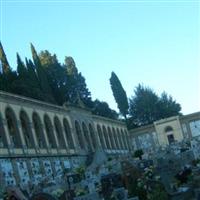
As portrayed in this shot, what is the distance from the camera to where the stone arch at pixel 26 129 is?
40.5 m

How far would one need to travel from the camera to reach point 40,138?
1699 inches

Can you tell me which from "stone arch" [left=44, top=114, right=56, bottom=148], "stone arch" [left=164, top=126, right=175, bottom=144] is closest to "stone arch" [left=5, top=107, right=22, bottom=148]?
"stone arch" [left=44, top=114, right=56, bottom=148]

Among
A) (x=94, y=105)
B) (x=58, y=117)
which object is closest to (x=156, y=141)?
(x=94, y=105)

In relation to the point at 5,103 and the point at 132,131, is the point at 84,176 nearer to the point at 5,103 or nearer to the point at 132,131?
the point at 5,103

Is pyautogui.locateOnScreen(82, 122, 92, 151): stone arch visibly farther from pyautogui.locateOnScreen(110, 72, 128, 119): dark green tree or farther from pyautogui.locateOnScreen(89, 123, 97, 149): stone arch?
pyautogui.locateOnScreen(110, 72, 128, 119): dark green tree

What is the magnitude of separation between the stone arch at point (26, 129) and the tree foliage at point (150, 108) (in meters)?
41.4

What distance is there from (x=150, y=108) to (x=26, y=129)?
43.6 meters

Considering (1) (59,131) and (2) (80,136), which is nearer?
(1) (59,131)

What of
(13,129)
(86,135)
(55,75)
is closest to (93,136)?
(86,135)

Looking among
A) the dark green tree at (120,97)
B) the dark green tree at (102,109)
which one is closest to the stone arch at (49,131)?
the dark green tree at (102,109)

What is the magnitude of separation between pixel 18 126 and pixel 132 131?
36.9 metres

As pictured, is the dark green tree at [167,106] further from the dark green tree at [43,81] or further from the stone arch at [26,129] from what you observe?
the stone arch at [26,129]

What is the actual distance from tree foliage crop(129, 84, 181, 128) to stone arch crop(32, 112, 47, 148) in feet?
128

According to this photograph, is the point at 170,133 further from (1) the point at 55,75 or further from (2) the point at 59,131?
(2) the point at 59,131
